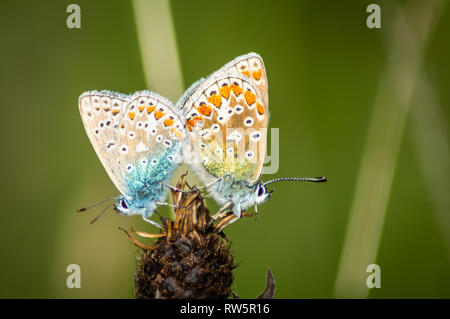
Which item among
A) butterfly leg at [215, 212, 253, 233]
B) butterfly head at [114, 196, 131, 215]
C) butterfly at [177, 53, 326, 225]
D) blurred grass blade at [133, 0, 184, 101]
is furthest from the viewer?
blurred grass blade at [133, 0, 184, 101]

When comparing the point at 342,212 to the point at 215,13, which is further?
the point at 215,13

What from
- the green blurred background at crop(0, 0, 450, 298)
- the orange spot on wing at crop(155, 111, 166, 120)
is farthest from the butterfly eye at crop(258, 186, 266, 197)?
the green blurred background at crop(0, 0, 450, 298)

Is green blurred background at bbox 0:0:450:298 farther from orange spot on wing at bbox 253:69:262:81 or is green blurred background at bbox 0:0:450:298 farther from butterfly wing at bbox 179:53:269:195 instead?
orange spot on wing at bbox 253:69:262:81

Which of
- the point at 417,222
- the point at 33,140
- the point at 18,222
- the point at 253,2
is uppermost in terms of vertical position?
the point at 253,2

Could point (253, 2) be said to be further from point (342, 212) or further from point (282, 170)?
point (342, 212)

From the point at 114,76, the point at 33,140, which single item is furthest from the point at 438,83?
the point at 33,140

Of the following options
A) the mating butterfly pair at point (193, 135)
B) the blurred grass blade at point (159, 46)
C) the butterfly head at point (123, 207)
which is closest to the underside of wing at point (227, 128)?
the mating butterfly pair at point (193, 135)

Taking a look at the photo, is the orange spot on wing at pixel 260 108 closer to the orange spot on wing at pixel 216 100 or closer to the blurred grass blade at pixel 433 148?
the orange spot on wing at pixel 216 100

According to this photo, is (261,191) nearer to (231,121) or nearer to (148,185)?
(231,121)
